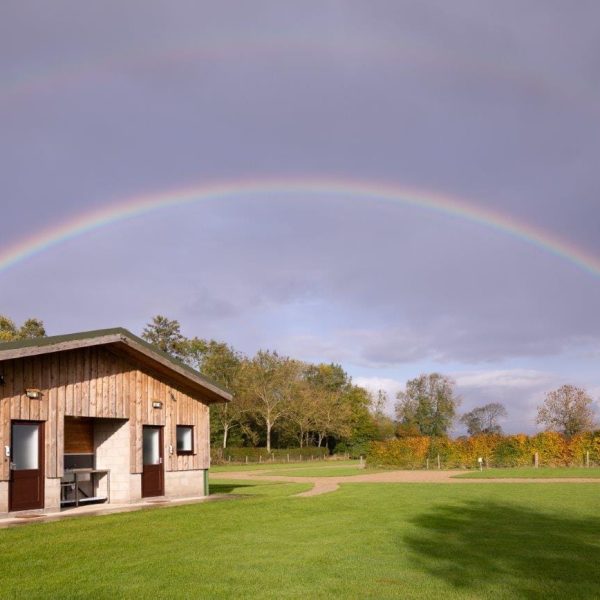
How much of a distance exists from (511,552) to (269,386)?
218 feet

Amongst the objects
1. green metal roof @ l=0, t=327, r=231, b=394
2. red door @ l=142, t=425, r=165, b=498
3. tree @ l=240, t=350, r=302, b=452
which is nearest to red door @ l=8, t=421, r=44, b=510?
green metal roof @ l=0, t=327, r=231, b=394

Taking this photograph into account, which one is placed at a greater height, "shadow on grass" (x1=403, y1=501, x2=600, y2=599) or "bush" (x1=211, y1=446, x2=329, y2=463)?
"shadow on grass" (x1=403, y1=501, x2=600, y2=599)

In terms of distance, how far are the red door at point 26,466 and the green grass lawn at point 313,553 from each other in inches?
91.4

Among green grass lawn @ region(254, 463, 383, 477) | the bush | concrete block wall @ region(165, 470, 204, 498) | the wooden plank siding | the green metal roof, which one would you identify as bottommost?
the bush

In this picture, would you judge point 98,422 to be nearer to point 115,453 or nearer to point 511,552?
point 115,453

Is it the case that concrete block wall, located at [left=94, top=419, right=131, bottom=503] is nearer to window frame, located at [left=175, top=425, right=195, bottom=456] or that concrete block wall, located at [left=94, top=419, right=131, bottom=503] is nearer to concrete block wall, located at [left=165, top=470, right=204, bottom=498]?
concrete block wall, located at [left=165, top=470, right=204, bottom=498]

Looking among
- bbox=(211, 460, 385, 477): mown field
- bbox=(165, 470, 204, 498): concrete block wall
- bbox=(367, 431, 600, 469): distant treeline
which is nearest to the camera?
bbox=(165, 470, 204, 498): concrete block wall

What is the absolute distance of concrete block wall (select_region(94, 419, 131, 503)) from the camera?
1956 cm

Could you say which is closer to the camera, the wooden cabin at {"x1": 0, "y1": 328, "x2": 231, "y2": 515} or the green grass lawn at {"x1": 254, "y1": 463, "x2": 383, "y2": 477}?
the wooden cabin at {"x1": 0, "y1": 328, "x2": 231, "y2": 515}

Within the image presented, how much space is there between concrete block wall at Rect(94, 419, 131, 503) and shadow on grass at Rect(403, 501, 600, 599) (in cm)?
854

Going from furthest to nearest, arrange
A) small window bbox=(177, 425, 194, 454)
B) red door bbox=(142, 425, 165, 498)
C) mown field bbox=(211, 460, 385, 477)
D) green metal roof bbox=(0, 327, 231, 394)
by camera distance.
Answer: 1. mown field bbox=(211, 460, 385, 477)
2. small window bbox=(177, 425, 194, 454)
3. red door bbox=(142, 425, 165, 498)
4. green metal roof bbox=(0, 327, 231, 394)

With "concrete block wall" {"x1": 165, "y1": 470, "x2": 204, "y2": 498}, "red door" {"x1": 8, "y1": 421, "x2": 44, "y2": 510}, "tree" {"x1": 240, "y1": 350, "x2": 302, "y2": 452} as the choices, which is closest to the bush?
"tree" {"x1": 240, "y1": 350, "x2": 302, "y2": 452}

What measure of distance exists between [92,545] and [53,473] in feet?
21.0

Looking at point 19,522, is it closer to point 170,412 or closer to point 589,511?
point 170,412
